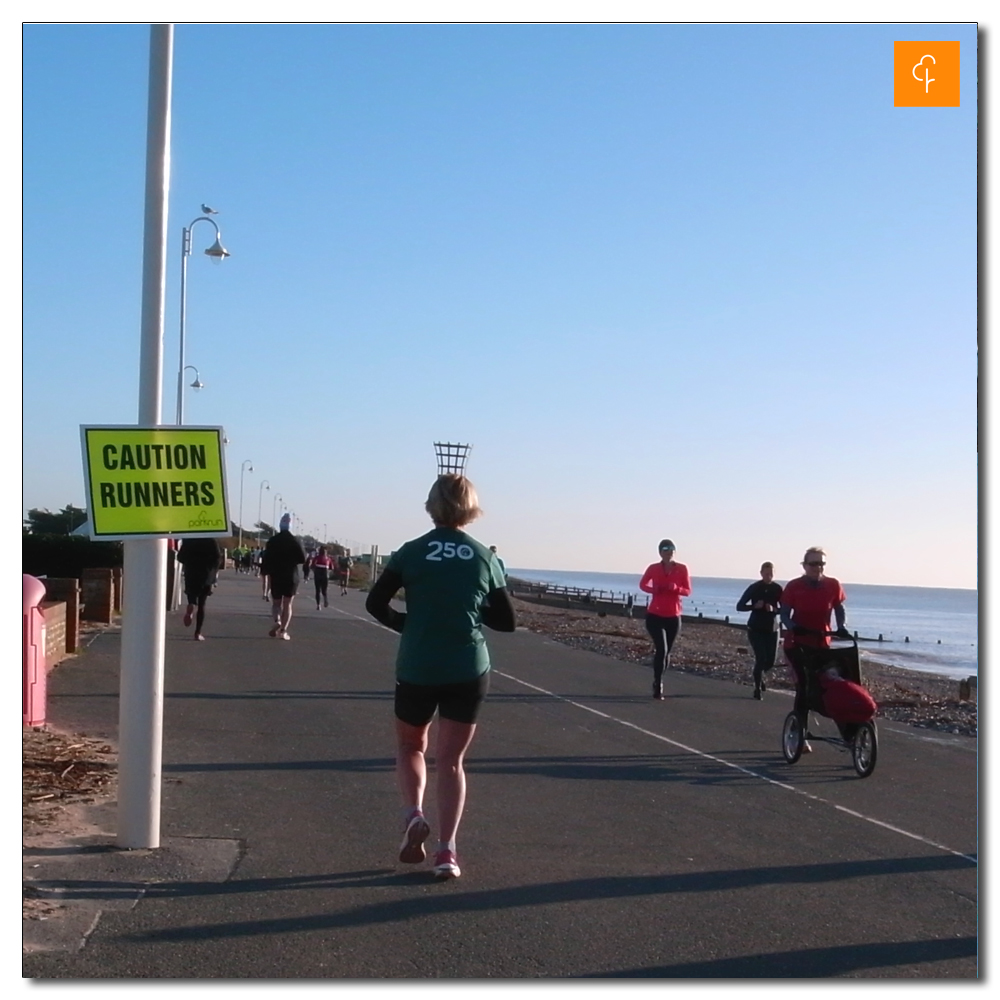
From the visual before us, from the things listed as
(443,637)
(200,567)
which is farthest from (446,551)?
(200,567)

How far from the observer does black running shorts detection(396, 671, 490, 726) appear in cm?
590

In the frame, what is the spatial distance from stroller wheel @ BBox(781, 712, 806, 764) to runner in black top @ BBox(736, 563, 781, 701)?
3.87 metres

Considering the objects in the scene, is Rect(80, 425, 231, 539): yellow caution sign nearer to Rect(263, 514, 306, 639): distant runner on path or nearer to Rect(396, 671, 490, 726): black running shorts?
Rect(396, 671, 490, 726): black running shorts

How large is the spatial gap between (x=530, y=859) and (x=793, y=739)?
4242mm

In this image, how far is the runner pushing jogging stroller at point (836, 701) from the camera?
9.45 m

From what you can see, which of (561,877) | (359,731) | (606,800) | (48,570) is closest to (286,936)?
(561,877)

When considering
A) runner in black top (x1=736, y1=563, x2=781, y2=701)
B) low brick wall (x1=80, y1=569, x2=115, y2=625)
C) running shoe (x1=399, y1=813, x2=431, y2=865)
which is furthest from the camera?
low brick wall (x1=80, y1=569, x2=115, y2=625)

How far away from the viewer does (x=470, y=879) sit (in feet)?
→ 19.7

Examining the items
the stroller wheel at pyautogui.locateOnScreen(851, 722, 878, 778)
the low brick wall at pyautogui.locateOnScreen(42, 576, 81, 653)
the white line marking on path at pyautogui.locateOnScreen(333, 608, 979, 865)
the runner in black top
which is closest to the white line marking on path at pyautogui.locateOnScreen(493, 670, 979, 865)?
the white line marking on path at pyautogui.locateOnScreen(333, 608, 979, 865)

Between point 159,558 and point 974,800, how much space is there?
6.05 meters

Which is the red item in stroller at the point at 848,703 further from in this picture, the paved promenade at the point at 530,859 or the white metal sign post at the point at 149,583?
the white metal sign post at the point at 149,583

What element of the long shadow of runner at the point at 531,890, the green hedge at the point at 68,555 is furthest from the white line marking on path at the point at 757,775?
the green hedge at the point at 68,555

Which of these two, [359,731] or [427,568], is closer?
[427,568]

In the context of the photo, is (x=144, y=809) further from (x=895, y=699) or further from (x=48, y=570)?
(x=48, y=570)
